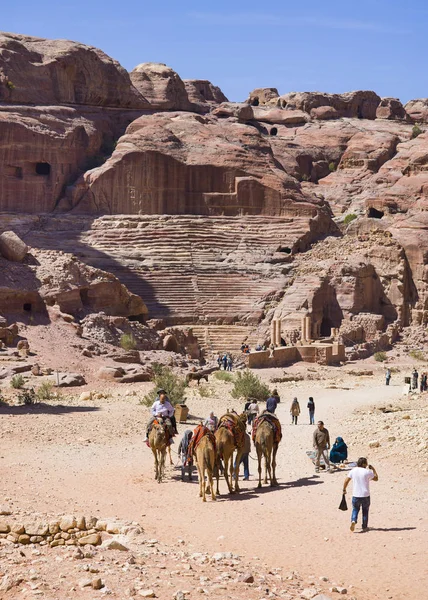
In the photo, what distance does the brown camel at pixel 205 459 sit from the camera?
16844mm

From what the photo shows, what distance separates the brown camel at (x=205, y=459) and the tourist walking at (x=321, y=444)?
3.12 meters

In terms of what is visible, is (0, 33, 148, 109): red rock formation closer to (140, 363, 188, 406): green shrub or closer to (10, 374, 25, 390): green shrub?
(10, 374, 25, 390): green shrub

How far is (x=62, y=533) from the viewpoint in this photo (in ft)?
44.4

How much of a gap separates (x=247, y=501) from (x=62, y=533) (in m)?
4.42

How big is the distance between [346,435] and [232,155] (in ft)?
153

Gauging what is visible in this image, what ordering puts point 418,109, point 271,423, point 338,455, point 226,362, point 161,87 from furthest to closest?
point 418,109 < point 161,87 < point 226,362 < point 338,455 < point 271,423

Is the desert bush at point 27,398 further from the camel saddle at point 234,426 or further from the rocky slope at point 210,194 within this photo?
the rocky slope at point 210,194

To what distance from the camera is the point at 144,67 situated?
296 ft

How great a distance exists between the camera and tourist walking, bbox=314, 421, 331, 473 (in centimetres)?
1951

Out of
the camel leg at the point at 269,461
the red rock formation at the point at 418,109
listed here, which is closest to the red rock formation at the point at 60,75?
the red rock formation at the point at 418,109

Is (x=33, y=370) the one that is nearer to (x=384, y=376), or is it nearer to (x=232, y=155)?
(x=384, y=376)

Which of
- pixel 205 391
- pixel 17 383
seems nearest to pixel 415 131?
pixel 205 391

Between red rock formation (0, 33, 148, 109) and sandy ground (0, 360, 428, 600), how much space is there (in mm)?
54386

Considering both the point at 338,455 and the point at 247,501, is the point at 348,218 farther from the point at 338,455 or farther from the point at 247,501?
the point at 247,501
